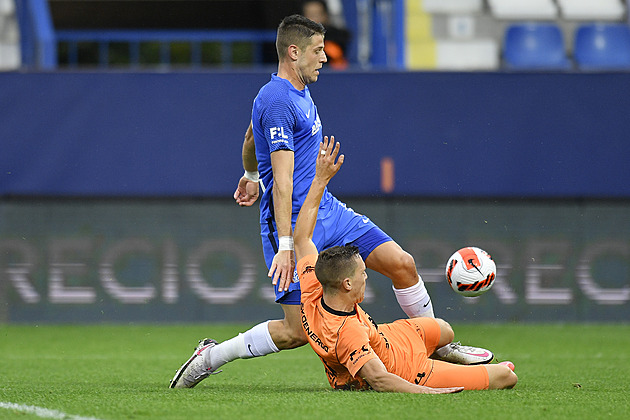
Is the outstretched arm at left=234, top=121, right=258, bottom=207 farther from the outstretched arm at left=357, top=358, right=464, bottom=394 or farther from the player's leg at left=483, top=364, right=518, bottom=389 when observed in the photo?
the player's leg at left=483, top=364, right=518, bottom=389

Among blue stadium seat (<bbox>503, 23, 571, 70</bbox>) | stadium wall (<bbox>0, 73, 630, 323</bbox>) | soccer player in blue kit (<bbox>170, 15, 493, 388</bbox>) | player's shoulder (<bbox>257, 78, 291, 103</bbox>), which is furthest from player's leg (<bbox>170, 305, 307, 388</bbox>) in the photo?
blue stadium seat (<bbox>503, 23, 571, 70</bbox>)

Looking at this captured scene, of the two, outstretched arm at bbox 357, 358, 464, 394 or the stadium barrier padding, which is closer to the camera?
outstretched arm at bbox 357, 358, 464, 394

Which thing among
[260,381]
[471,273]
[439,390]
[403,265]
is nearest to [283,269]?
[403,265]

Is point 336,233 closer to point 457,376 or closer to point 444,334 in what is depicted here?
point 444,334

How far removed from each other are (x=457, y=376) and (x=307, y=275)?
3.03 ft

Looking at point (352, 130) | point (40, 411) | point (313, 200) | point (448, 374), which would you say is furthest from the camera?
point (352, 130)

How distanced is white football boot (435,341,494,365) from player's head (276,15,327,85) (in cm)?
166

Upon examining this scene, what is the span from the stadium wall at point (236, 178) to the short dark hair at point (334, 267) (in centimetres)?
606

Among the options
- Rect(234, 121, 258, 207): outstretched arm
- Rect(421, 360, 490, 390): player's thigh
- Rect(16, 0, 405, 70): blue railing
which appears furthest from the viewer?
Rect(16, 0, 405, 70): blue railing

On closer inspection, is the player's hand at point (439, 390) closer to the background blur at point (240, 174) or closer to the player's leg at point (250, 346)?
the player's leg at point (250, 346)

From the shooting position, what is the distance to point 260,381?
6184 millimetres

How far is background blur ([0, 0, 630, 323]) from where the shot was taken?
10906 mm

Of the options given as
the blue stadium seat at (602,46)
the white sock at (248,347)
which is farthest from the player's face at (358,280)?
the blue stadium seat at (602,46)

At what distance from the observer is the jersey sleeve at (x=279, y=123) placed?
16.8 feet
